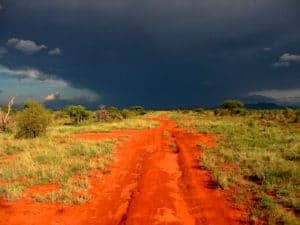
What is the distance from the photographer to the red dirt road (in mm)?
10815

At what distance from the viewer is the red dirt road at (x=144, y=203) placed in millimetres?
10815

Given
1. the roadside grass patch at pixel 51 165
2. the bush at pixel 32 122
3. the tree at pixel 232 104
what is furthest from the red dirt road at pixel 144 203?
the tree at pixel 232 104

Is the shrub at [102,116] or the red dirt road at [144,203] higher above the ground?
the shrub at [102,116]

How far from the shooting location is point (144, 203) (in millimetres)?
11891

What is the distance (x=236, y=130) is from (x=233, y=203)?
1695 cm

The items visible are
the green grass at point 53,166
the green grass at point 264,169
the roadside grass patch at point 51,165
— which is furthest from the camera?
the roadside grass patch at point 51,165

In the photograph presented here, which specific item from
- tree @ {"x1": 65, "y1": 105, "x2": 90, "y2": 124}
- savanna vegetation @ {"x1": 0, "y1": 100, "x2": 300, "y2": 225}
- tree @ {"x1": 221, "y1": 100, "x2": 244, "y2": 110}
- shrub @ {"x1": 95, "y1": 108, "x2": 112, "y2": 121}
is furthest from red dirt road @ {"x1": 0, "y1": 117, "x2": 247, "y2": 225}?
tree @ {"x1": 221, "y1": 100, "x2": 244, "y2": 110}

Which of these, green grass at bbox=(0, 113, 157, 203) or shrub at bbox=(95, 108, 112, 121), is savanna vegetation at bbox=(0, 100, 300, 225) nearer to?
green grass at bbox=(0, 113, 157, 203)

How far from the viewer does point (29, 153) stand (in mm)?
20203

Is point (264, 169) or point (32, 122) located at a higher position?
point (32, 122)

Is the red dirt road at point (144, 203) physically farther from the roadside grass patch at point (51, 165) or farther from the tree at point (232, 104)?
the tree at point (232, 104)

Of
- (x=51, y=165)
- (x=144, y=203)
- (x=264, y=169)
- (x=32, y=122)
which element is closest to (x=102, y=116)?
(x=32, y=122)

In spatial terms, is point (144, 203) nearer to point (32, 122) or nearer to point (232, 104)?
point (32, 122)

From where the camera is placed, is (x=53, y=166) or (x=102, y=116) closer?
(x=53, y=166)
